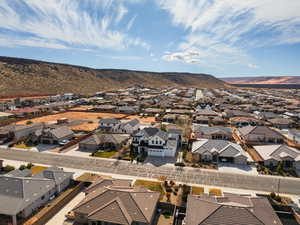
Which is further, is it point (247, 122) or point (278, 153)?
point (247, 122)

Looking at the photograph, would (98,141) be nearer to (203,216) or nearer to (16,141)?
(16,141)

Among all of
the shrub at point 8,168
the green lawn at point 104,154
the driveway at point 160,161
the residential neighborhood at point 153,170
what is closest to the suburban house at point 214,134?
the residential neighborhood at point 153,170

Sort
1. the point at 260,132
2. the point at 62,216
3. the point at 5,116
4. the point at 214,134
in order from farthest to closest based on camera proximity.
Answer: the point at 5,116, the point at 214,134, the point at 260,132, the point at 62,216

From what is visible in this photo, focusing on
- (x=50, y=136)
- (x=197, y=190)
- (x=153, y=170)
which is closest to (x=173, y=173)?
(x=153, y=170)

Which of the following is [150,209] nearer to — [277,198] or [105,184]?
[105,184]

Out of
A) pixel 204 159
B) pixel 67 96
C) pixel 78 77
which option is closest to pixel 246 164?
pixel 204 159

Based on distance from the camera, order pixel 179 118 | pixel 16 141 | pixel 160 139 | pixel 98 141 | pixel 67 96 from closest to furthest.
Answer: pixel 160 139
pixel 98 141
pixel 16 141
pixel 179 118
pixel 67 96

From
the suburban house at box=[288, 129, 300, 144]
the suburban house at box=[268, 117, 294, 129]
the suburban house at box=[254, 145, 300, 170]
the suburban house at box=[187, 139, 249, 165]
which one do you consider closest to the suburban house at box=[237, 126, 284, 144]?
the suburban house at box=[288, 129, 300, 144]
